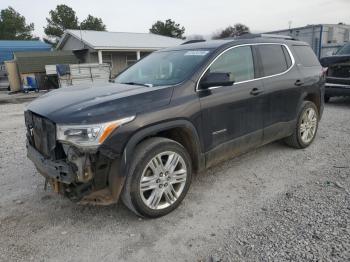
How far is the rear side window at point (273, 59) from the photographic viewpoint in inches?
171

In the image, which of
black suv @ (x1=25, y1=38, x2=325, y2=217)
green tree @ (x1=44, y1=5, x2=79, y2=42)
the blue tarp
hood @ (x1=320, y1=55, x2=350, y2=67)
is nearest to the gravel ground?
black suv @ (x1=25, y1=38, x2=325, y2=217)

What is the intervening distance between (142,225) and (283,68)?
313cm

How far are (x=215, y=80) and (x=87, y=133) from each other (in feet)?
5.04

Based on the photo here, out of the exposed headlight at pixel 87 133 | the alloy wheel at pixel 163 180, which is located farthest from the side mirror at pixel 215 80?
the exposed headlight at pixel 87 133

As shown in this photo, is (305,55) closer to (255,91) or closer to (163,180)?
(255,91)

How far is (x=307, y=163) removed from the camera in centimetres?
461

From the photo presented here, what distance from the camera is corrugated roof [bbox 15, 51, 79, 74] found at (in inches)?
797

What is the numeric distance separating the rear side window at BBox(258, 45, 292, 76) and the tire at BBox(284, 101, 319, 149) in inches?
32.1

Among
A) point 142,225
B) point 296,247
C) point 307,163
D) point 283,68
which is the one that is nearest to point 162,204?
point 142,225

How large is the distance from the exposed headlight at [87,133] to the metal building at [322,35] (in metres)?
17.1

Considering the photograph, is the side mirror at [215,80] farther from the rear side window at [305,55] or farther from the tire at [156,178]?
the rear side window at [305,55]

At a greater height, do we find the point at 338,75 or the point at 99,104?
the point at 99,104

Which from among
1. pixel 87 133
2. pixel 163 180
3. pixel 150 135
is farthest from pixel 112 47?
pixel 87 133

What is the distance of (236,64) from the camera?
3.98m
